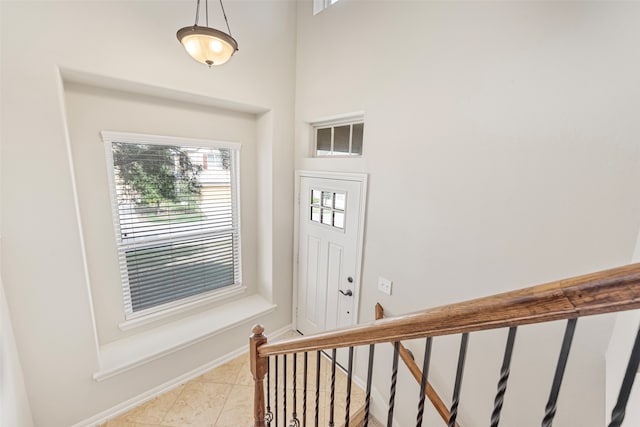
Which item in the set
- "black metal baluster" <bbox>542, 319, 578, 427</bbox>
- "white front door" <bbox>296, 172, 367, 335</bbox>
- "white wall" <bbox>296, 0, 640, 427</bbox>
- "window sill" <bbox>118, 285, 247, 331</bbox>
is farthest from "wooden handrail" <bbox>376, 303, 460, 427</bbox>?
"window sill" <bbox>118, 285, 247, 331</bbox>

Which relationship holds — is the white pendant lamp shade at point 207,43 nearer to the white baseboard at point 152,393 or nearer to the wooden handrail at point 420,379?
the wooden handrail at point 420,379

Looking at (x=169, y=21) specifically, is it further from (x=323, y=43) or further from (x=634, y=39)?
(x=634, y=39)

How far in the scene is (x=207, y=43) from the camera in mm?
1438

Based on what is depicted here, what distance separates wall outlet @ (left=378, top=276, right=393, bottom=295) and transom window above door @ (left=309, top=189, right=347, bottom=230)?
0.64 m

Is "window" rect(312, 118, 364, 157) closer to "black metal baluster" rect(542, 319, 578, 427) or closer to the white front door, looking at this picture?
the white front door

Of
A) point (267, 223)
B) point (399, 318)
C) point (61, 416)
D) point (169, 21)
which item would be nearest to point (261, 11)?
point (169, 21)

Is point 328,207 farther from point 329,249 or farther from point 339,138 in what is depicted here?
point 339,138

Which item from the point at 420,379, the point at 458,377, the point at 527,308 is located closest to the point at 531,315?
the point at 527,308

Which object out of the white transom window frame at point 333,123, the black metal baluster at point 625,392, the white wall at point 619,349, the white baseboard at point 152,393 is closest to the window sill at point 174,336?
the white baseboard at point 152,393

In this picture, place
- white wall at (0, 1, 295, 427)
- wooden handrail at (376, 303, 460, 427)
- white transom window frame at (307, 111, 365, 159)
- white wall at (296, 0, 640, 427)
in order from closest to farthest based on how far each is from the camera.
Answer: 1. white wall at (296, 0, 640, 427)
2. white wall at (0, 1, 295, 427)
3. wooden handrail at (376, 303, 460, 427)
4. white transom window frame at (307, 111, 365, 159)

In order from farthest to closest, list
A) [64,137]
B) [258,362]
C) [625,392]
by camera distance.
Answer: [64,137] < [258,362] < [625,392]

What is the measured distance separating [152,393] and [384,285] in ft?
7.77

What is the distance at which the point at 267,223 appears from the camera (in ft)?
9.98

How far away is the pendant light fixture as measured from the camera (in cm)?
138
